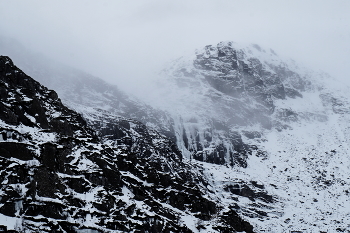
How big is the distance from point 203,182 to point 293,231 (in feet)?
140

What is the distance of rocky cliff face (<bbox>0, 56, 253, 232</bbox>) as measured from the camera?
102 meters

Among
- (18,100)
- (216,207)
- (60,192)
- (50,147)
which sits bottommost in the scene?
(216,207)

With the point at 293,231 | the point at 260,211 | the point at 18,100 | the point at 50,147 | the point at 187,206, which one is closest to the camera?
the point at 50,147

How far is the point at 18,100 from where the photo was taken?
12750cm

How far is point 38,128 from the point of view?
125 m

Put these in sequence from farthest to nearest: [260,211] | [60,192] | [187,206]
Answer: [260,211] → [187,206] → [60,192]

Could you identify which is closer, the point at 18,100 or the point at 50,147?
the point at 50,147

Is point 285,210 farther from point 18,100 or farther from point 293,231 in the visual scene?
point 18,100

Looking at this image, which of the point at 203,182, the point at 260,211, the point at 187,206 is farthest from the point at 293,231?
the point at 187,206

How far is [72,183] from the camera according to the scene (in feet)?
374

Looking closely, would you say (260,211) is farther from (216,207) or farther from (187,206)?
(187,206)

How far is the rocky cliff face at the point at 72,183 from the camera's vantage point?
10244 cm

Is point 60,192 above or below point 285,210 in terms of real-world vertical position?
above

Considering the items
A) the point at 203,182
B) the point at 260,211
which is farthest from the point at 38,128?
the point at 260,211
